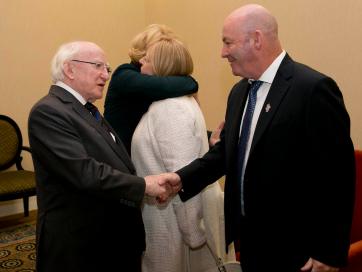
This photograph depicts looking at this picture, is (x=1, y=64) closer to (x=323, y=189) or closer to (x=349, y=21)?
(x=349, y=21)

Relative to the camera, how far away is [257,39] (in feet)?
5.30

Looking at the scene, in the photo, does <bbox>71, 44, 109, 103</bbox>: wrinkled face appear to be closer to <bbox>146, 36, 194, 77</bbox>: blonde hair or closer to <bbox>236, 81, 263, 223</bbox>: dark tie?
<bbox>146, 36, 194, 77</bbox>: blonde hair

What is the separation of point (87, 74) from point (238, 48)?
2.62 ft

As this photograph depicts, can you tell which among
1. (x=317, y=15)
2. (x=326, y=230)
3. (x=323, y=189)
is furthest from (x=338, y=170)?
(x=317, y=15)

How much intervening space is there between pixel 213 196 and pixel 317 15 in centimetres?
204

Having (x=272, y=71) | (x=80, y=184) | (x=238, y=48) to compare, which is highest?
(x=238, y=48)

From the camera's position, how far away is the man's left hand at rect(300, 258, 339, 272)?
4.41 ft

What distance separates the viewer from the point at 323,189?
4.42ft

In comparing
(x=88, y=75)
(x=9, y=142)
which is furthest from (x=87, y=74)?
(x=9, y=142)

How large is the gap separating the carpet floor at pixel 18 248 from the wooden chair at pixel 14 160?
394 mm

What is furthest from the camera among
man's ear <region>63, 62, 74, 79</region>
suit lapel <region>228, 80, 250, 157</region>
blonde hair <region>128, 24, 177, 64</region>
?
blonde hair <region>128, 24, 177, 64</region>

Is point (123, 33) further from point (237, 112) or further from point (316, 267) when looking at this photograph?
point (316, 267)

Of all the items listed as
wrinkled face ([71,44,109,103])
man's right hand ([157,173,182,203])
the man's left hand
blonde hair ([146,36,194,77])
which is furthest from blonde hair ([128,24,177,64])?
the man's left hand

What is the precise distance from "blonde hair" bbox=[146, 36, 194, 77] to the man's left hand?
52.7 inches
